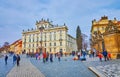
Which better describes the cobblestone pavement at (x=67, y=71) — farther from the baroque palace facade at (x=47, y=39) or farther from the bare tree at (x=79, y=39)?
the baroque palace facade at (x=47, y=39)

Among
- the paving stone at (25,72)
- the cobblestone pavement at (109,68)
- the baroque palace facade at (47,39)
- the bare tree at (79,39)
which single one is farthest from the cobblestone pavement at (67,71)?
the baroque palace facade at (47,39)

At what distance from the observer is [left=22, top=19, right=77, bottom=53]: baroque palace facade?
338ft

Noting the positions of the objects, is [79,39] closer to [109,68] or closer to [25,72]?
[109,68]

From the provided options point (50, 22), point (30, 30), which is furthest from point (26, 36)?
point (50, 22)

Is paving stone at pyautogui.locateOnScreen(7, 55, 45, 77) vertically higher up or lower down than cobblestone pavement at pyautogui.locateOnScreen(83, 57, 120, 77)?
lower down

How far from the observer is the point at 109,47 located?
2434 cm

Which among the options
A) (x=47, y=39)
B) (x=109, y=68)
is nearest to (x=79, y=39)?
(x=47, y=39)

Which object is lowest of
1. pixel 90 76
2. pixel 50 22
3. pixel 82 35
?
pixel 90 76

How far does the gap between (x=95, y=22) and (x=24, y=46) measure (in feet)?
191

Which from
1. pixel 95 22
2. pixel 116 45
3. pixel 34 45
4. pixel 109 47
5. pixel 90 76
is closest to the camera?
pixel 90 76

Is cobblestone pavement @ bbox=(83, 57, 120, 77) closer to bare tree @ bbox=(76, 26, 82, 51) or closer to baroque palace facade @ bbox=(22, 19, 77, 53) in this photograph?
bare tree @ bbox=(76, 26, 82, 51)

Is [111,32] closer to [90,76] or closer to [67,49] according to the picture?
[90,76]

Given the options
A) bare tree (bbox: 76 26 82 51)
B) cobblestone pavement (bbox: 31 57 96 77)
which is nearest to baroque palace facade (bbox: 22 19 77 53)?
bare tree (bbox: 76 26 82 51)

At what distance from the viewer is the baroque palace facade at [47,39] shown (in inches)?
4060
